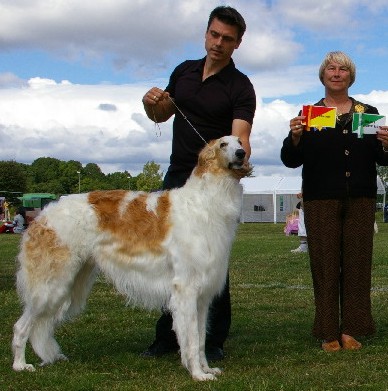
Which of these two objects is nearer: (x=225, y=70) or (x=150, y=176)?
(x=225, y=70)

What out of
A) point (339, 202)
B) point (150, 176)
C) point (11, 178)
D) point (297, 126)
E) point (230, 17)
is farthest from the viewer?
point (11, 178)

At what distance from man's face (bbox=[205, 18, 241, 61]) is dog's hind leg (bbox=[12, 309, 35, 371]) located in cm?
274

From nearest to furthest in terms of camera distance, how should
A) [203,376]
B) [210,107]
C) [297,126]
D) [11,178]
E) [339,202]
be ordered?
[203,376] → [210,107] → [297,126] → [339,202] → [11,178]

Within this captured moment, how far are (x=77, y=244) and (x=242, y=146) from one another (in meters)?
1.61

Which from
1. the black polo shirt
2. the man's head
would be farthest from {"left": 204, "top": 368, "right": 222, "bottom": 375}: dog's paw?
the man's head

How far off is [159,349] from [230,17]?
10.1ft

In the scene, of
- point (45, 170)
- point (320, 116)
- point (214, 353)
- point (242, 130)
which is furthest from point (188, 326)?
point (45, 170)

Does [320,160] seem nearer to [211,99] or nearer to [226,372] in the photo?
[211,99]

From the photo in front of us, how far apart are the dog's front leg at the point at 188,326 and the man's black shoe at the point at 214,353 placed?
73 centimetres

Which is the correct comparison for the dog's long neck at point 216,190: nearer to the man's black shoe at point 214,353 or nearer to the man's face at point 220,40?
the man's face at point 220,40

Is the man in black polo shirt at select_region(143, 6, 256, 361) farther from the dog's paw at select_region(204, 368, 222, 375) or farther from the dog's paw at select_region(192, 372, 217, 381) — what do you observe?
the dog's paw at select_region(192, 372, 217, 381)

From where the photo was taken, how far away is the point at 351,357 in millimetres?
6395

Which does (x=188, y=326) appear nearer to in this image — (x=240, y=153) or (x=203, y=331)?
(x=203, y=331)

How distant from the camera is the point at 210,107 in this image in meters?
6.27
